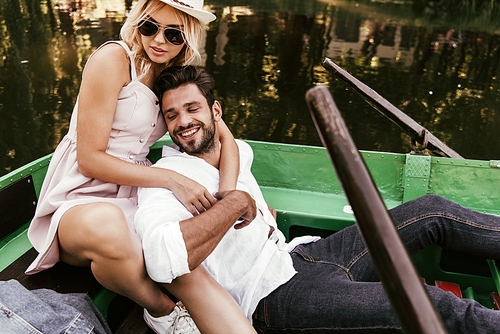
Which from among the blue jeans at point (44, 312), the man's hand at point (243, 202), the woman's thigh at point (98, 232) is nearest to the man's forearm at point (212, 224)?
the man's hand at point (243, 202)

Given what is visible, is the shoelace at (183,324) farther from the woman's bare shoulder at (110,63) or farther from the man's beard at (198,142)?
the woman's bare shoulder at (110,63)

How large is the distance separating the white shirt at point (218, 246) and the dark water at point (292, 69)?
16.6 feet

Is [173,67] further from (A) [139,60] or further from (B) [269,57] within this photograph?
(B) [269,57]

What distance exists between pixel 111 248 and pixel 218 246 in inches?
18.7

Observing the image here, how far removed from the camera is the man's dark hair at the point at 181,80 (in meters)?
1.91

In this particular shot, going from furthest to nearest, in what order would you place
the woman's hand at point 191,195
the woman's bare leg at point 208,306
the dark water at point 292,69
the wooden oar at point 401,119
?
1. the dark water at point 292,69
2. the wooden oar at point 401,119
3. the woman's hand at point 191,195
4. the woman's bare leg at point 208,306

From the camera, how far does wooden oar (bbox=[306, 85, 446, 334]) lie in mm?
542

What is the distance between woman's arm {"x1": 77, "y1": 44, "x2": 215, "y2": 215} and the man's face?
28 centimetres

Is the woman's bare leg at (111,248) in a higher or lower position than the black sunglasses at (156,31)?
lower

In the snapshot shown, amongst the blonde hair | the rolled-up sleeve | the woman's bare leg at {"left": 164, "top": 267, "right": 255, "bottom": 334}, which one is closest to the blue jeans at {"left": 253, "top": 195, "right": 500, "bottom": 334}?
the woman's bare leg at {"left": 164, "top": 267, "right": 255, "bottom": 334}

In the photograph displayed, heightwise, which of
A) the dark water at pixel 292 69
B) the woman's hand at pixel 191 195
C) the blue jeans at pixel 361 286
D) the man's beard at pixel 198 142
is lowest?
the dark water at pixel 292 69

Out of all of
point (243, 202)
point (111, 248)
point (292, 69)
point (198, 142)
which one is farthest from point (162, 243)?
point (292, 69)

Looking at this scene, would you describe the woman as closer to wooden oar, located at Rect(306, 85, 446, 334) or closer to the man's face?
the man's face

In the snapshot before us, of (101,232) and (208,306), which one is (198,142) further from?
(208,306)
